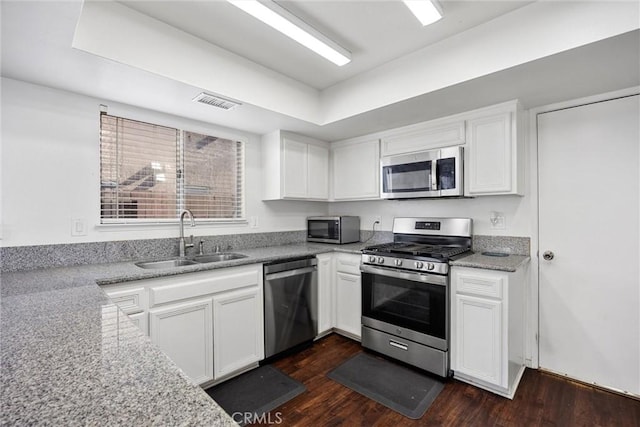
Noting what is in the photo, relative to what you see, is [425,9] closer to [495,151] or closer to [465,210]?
[495,151]

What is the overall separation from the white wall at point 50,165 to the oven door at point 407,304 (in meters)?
2.00

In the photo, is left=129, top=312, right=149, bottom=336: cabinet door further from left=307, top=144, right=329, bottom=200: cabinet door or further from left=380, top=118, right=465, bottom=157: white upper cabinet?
left=380, top=118, right=465, bottom=157: white upper cabinet

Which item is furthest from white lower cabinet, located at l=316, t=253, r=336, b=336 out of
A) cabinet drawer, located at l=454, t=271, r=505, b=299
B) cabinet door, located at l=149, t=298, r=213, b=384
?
cabinet drawer, located at l=454, t=271, r=505, b=299

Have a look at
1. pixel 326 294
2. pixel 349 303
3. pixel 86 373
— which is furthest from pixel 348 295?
pixel 86 373

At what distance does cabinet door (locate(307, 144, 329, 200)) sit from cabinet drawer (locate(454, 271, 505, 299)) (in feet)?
5.89

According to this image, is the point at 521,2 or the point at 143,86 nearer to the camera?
the point at 521,2

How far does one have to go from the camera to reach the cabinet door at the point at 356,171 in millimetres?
3252

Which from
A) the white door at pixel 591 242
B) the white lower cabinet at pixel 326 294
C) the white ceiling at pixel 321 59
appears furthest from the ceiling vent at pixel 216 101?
the white door at pixel 591 242

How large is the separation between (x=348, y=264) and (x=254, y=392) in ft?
4.53

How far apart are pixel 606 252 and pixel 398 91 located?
197 centimetres

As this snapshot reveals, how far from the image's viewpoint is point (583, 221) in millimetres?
2305

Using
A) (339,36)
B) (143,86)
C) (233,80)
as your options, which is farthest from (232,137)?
(339,36)

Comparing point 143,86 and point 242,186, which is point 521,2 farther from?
point 242,186

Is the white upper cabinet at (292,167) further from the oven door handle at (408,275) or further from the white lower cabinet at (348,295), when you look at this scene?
the oven door handle at (408,275)
